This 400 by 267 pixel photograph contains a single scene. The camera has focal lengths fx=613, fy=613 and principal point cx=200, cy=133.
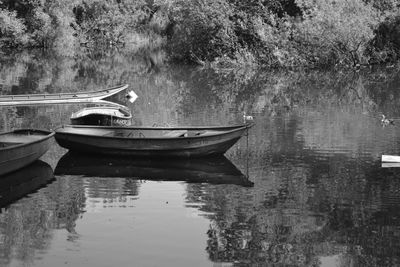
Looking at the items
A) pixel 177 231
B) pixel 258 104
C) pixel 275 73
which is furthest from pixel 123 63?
pixel 177 231

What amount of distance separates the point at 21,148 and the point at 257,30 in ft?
119

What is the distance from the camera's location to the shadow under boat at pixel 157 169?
1741 cm

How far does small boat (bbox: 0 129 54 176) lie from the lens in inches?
651

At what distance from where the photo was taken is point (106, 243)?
12.1 meters

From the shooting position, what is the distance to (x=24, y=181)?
55.0 ft

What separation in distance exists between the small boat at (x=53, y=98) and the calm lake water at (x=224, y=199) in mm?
413

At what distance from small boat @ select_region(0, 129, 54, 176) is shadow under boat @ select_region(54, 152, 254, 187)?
0.83m

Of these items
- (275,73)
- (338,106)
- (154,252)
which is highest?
(275,73)

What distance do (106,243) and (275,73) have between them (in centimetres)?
3662

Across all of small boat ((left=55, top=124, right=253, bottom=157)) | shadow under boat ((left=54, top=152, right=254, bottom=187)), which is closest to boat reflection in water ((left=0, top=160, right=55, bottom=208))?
shadow under boat ((left=54, top=152, right=254, bottom=187))

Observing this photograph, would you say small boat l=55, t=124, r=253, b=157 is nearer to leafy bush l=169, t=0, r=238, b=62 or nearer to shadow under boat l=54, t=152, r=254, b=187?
shadow under boat l=54, t=152, r=254, b=187

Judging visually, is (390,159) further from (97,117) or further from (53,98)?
(53,98)

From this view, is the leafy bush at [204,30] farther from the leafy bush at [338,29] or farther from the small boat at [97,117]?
the small boat at [97,117]

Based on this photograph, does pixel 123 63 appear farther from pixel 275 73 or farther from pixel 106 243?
pixel 106 243
